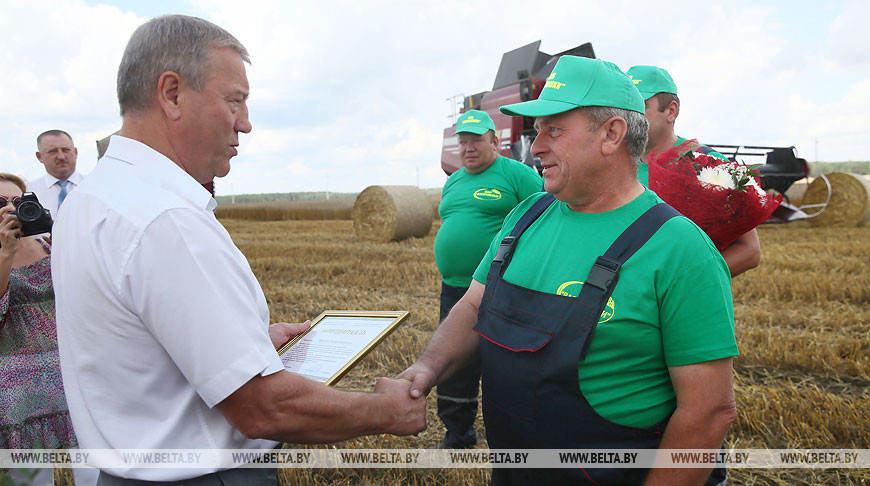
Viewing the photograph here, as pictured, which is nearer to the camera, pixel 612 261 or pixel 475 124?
pixel 612 261

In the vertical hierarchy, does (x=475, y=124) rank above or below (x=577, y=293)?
above

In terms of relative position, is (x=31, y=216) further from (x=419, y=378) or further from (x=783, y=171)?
(x=783, y=171)

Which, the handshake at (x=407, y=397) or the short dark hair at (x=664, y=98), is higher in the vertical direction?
the short dark hair at (x=664, y=98)

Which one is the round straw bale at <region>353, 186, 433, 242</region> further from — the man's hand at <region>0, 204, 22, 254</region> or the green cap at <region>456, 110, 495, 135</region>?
the man's hand at <region>0, 204, 22, 254</region>

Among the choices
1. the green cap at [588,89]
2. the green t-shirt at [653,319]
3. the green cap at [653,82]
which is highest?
the green cap at [653,82]

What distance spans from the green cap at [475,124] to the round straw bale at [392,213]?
32.0ft

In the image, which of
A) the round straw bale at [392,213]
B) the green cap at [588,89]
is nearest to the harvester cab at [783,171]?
the round straw bale at [392,213]

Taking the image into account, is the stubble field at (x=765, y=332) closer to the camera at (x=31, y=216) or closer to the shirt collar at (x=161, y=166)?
the camera at (x=31, y=216)

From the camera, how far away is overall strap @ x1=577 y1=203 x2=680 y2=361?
1.82 metres

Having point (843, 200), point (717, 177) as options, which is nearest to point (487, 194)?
point (717, 177)

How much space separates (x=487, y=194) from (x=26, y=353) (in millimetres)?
3407

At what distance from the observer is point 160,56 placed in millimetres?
1654

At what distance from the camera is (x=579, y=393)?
183 cm

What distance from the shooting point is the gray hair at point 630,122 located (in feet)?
6.74
